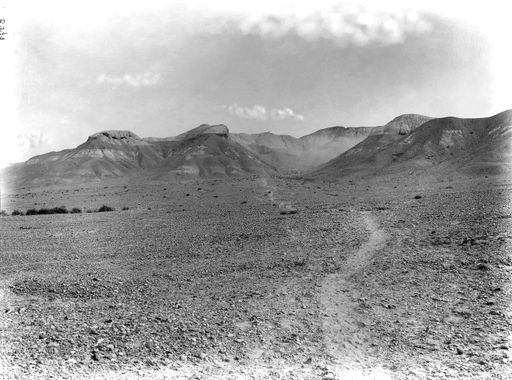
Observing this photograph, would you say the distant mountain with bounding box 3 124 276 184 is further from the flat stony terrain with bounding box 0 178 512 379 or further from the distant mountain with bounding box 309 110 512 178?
the flat stony terrain with bounding box 0 178 512 379

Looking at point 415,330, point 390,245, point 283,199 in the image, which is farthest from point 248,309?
point 283,199

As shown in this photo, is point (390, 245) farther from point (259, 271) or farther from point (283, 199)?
point (283, 199)

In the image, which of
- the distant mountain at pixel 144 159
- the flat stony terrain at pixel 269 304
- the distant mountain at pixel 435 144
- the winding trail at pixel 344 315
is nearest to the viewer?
the flat stony terrain at pixel 269 304

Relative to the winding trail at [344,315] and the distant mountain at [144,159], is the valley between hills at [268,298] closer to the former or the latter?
the winding trail at [344,315]

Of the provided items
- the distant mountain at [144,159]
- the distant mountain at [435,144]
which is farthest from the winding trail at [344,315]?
the distant mountain at [144,159]

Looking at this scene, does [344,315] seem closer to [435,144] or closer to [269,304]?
[269,304]

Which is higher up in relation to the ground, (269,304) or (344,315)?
A: (269,304)

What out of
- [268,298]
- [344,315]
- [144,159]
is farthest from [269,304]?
[144,159]
